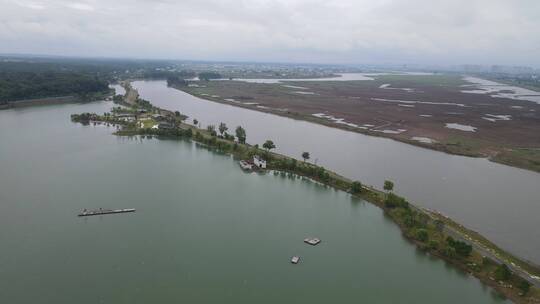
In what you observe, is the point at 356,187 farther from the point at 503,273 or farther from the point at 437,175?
the point at 503,273

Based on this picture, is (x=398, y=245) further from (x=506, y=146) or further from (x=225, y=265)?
(x=506, y=146)

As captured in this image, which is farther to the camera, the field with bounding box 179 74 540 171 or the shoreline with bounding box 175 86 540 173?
the field with bounding box 179 74 540 171

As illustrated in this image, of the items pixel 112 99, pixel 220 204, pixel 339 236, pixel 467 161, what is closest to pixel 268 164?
pixel 220 204

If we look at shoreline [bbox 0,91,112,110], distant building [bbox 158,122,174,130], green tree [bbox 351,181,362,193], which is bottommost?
green tree [bbox 351,181,362,193]

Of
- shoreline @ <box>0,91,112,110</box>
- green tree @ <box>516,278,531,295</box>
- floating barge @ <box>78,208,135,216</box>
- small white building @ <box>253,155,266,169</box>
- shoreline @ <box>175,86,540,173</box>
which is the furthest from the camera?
shoreline @ <box>0,91,112,110</box>

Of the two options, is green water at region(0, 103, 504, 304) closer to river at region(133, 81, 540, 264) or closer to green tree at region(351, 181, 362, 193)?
green tree at region(351, 181, 362, 193)

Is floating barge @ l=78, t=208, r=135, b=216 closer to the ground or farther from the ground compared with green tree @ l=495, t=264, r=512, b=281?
farther from the ground

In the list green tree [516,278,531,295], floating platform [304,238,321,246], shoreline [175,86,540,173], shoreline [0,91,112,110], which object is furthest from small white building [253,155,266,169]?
shoreline [0,91,112,110]
